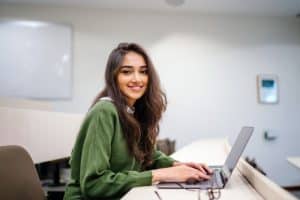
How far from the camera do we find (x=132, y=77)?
121 cm

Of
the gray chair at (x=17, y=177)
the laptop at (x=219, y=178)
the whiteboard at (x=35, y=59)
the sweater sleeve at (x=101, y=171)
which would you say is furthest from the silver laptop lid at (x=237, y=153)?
the whiteboard at (x=35, y=59)

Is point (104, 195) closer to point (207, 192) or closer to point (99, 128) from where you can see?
point (99, 128)

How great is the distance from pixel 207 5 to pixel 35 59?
230cm

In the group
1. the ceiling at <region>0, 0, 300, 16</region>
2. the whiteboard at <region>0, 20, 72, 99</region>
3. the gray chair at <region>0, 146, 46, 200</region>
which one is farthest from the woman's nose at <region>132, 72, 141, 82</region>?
the whiteboard at <region>0, 20, 72, 99</region>

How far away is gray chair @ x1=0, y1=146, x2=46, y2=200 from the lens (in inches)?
35.7

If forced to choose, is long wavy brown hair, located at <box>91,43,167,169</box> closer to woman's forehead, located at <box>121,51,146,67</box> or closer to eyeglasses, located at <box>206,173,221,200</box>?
→ woman's forehead, located at <box>121,51,146,67</box>

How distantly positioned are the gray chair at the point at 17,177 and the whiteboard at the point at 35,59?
2.86 meters

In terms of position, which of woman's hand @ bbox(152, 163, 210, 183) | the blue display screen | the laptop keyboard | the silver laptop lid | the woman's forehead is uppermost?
the blue display screen

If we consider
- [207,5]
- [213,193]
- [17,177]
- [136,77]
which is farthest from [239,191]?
[207,5]

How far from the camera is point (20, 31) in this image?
12.1ft

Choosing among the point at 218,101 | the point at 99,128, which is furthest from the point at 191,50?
the point at 99,128

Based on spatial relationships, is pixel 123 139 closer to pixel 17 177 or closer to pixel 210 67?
pixel 17 177

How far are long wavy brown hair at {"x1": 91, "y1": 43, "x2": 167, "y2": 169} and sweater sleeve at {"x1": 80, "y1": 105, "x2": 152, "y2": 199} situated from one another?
10 cm

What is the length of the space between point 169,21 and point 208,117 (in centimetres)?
143
